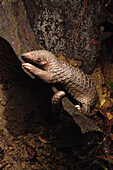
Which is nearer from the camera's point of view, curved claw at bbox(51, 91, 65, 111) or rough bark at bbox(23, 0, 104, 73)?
curved claw at bbox(51, 91, 65, 111)

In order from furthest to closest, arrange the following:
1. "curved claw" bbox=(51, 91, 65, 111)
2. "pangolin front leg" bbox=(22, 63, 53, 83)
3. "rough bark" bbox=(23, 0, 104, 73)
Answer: "rough bark" bbox=(23, 0, 104, 73)
"curved claw" bbox=(51, 91, 65, 111)
"pangolin front leg" bbox=(22, 63, 53, 83)

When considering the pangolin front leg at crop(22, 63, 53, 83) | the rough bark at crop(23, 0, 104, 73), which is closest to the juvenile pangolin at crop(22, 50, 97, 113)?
the pangolin front leg at crop(22, 63, 53, 83)

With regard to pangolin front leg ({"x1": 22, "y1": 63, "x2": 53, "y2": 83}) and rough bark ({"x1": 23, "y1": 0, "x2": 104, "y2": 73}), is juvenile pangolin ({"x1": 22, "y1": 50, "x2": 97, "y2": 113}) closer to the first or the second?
pangolin front leg ({"x1": 22, "y1": 63, "x2": 53, "y2": 83})

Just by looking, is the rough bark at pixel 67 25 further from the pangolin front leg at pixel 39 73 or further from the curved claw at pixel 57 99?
the curved claw at pixel 57 99

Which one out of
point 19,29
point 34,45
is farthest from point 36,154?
point 19,29

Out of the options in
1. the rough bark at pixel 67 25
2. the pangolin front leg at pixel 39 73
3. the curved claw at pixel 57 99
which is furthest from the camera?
the rough bark at pixel 67 25

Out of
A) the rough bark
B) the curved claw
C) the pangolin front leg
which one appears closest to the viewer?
the pangolin front leg

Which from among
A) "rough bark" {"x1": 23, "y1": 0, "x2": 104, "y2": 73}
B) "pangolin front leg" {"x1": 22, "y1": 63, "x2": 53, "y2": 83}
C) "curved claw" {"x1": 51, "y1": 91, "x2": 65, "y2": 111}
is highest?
"rough bark" {"x1": 23, "y1": 0, "x2": 104, "y2": 73}

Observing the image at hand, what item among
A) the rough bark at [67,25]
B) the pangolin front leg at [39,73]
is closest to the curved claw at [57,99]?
the pangolin front leg at [39,73]
